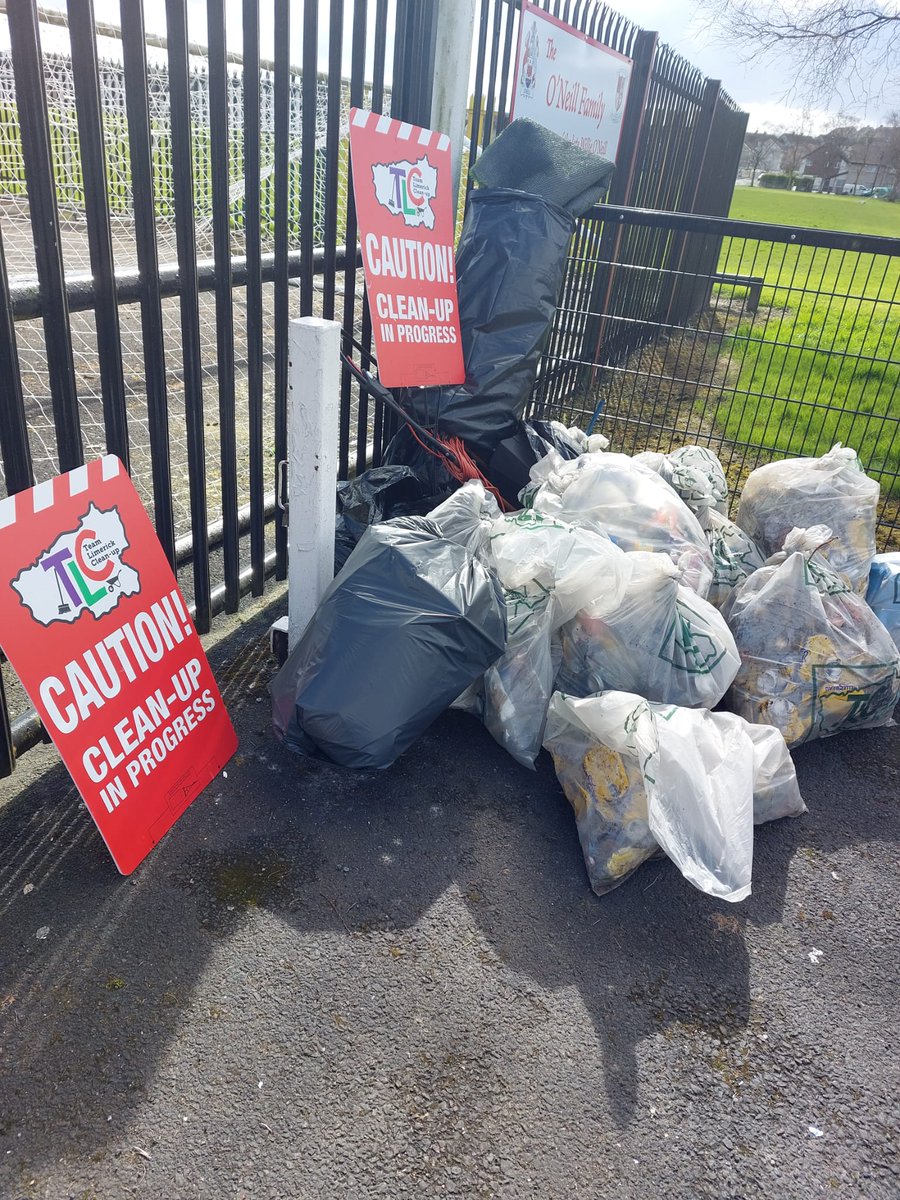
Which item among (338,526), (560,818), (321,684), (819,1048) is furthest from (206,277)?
(819,1048)

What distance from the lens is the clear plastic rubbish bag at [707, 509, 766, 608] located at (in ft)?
10.2

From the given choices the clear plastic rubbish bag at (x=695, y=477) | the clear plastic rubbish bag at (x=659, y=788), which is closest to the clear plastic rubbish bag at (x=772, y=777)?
the clear plastic rubbish bag at (x=659, y=788)

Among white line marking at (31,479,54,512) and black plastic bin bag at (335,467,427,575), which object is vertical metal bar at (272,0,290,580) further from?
white line marking at (31,479,54,512)

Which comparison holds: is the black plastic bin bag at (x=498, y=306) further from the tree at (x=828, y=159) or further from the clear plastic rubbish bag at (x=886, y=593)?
the tree at (x=828, y=159)

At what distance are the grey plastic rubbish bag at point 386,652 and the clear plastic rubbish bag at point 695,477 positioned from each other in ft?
4.17

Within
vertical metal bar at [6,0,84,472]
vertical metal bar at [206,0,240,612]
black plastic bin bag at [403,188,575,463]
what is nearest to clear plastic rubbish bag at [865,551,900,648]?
black plastic bin bag at [403,188,575,463]

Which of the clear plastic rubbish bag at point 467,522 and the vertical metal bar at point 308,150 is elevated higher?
the vertical metal bar at point 308,150

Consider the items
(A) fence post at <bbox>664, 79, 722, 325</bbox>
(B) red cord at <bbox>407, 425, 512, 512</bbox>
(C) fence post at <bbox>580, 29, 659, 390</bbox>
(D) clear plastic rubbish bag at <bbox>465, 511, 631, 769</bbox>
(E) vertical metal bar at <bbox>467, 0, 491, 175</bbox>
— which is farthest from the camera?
(A) fence post at <bbox>664, 79, 722, 325</bbox>

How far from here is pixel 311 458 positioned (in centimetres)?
263

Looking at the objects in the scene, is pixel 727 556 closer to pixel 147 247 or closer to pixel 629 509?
pixel 629 509

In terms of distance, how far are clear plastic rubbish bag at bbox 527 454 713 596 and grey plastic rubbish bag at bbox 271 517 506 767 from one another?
702 mm

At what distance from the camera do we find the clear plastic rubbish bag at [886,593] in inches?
128

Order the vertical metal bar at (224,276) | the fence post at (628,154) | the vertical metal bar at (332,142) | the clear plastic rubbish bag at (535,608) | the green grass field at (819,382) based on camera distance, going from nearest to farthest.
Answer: the vertical metal bar at (224,276), the clear plastic rubbish bag at (535,608), the vertical metal bar at (332,142), the green grass field at (819,382), the fence post at (628,154)

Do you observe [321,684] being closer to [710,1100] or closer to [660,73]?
[710,1100]
